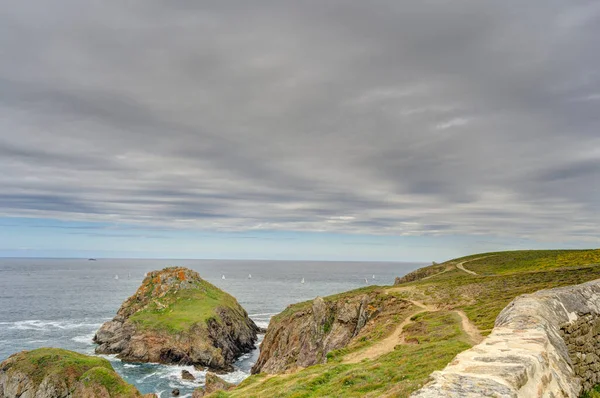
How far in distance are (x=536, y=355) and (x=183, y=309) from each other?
10029cm

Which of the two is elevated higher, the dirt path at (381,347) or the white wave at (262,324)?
the dirt path at (381,347)

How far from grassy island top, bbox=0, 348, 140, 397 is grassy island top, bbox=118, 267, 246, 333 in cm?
3280

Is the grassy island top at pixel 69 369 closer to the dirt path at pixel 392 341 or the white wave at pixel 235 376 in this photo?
the white wave at pixel 235 376

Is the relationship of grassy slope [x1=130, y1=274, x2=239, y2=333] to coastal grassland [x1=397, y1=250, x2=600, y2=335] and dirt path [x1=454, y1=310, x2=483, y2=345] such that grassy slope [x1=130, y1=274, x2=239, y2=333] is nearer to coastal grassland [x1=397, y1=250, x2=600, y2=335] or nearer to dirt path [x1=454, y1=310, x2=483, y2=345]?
coastal grassland [x1=397, y1=250, x2=600, y2=335]

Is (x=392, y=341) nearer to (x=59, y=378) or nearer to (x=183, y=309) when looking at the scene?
(x=59, y=378)

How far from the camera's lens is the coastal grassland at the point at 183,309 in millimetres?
88312

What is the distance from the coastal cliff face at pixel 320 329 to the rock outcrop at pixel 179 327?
18994 millimetres

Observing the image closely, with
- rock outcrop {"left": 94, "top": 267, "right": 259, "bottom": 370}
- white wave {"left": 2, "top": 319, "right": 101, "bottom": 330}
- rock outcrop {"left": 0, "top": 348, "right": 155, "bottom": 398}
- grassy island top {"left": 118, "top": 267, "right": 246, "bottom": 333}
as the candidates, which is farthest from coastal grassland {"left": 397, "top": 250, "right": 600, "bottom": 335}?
white wave {"left": 2, "top": 319, "right": 101, "bottom": 330}

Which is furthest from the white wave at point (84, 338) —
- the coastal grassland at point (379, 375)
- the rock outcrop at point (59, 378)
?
the coastal grassland at point (379, 375)

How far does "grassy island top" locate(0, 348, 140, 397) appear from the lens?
48469 mm

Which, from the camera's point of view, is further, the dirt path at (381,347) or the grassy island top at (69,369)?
the grassy island top at (69,369)

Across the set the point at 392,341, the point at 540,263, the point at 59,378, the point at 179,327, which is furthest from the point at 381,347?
the point at 540,263

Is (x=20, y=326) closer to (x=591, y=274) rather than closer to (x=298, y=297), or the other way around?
(x=298, y=297)

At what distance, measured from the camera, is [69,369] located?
52.0 m
